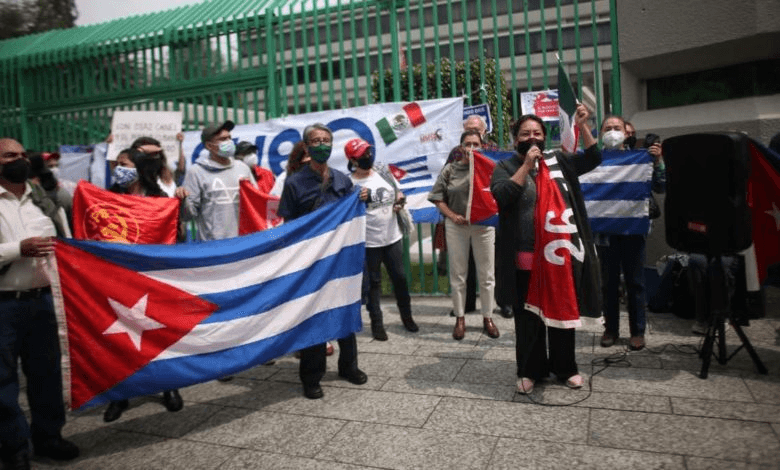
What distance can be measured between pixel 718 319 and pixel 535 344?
4.81 ft

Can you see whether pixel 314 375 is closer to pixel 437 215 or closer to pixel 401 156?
pixel 437 215

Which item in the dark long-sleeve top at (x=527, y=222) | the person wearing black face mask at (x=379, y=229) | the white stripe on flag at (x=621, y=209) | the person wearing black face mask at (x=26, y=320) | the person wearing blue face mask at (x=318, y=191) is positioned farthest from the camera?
the person wearing black face mask at (x=379, y=229)

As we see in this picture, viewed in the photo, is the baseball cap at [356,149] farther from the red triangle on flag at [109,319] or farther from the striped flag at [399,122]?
the red triangle on flag at [109,319]

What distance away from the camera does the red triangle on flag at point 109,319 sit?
3596mm

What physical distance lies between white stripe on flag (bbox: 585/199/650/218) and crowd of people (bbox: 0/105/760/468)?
23cm

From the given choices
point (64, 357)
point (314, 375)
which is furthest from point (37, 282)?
point (314, 375)

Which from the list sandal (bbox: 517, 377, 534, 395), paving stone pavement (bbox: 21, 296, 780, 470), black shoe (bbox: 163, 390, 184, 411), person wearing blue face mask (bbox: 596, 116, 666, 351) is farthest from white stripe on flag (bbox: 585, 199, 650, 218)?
black shoe (bbox: 163, 390, 184, 411)

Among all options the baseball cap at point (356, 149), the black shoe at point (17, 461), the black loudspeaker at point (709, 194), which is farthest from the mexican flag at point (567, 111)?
the black shoe at point (17, 461)

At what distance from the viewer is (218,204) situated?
5.74 metres

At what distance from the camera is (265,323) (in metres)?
4.34

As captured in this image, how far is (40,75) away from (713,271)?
10.4 metres

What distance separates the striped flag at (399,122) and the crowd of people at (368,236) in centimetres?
114

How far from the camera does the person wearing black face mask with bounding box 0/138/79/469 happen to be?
3.58 m

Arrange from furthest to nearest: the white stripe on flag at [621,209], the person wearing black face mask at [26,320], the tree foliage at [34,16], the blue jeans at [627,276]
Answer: the tree foliage at [34,16]
the white stripe on flag at [621,209]
the blue jeans at [627,276]
the person wearing black face mask at [26,320]
